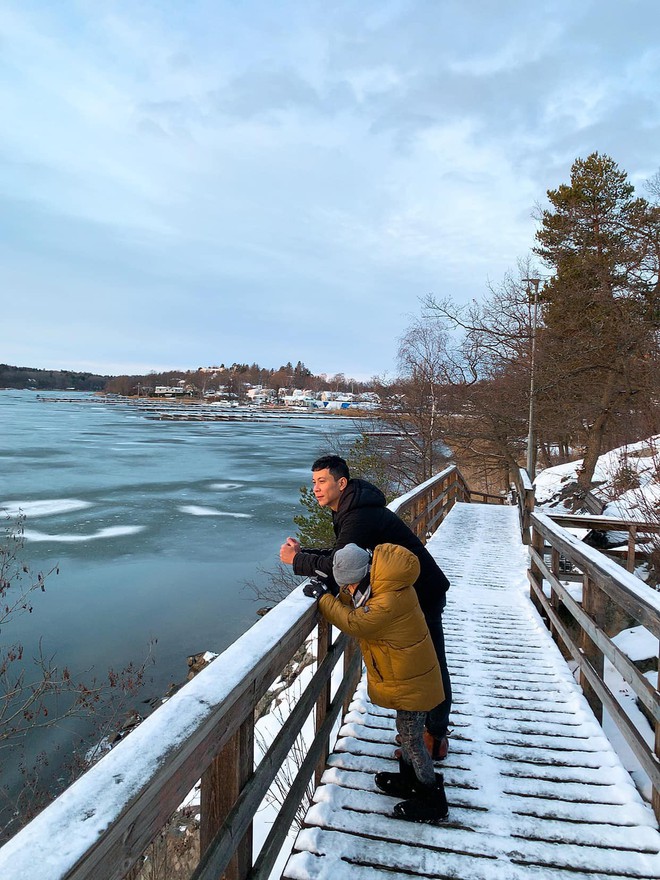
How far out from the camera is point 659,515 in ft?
26.8

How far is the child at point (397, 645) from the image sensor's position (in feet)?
7.05

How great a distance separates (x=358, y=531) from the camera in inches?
95.7

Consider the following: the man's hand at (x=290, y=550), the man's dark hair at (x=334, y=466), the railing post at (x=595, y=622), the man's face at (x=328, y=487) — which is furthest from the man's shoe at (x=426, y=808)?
the railing post at (x=595, y=622)

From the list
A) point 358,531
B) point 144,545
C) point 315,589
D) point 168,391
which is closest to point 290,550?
point 315,589

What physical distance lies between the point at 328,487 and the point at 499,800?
5.14ft

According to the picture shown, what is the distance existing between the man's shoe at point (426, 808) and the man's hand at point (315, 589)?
2.99 ft

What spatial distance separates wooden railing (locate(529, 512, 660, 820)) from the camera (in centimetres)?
243

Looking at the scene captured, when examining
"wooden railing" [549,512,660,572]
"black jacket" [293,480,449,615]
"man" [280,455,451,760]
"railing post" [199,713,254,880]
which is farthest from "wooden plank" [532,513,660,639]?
"wooden railing" [549,512,660,572]

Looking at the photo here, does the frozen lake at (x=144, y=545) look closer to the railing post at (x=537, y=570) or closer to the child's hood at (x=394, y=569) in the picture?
the railing post at (x=537, y=570)

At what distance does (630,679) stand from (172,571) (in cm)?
1309

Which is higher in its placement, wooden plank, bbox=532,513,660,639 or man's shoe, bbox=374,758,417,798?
wooden plank, bbox=532,513,660,639

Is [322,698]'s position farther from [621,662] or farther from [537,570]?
[537,570]

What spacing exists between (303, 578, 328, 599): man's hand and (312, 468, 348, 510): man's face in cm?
33

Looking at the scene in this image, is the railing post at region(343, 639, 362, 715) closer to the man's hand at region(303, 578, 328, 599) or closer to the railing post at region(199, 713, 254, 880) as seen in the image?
the man's hand at region(303, 578, 328, 599)
